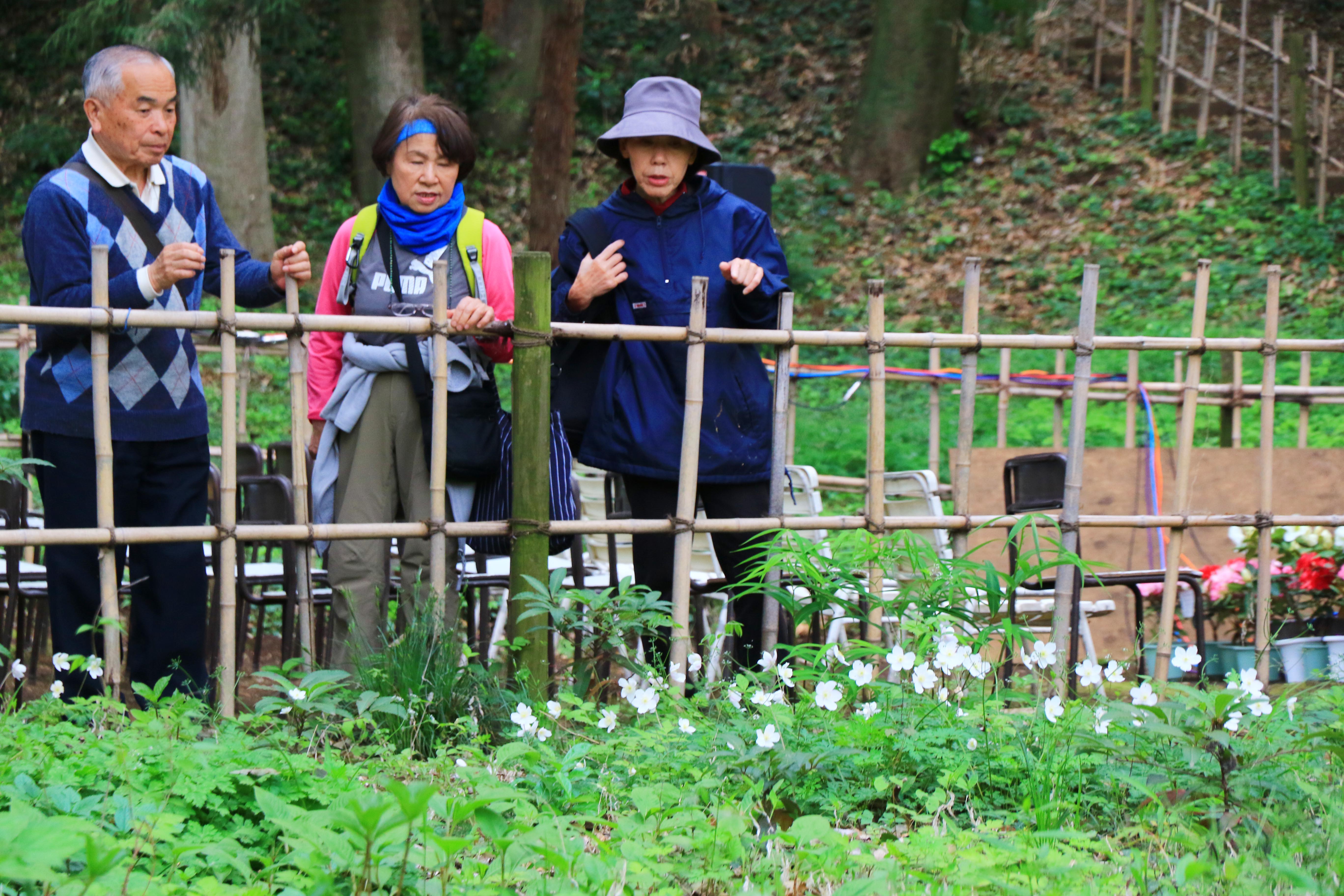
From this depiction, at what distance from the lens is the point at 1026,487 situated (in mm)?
3877

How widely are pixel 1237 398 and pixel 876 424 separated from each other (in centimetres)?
306

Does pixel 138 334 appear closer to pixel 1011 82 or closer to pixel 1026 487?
pixel 1026 487

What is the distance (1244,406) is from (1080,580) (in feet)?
9.04

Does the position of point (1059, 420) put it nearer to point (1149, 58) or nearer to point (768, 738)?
point (768, 738)

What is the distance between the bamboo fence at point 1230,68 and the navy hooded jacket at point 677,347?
8910 mm

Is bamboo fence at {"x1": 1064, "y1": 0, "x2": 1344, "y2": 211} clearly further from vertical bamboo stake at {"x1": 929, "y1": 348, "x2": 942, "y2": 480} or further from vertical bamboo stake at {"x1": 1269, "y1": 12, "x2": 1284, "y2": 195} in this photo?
vertical bamboo stake at {"x1": 929, "y1": 348, "x2": 942, "y2": 480}

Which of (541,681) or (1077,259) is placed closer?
(541,681)

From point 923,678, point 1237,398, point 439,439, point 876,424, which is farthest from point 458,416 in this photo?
point 1237,398

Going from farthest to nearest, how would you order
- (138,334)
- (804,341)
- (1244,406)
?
1. (1244,406)
2. (804,341)
3. (138,334)

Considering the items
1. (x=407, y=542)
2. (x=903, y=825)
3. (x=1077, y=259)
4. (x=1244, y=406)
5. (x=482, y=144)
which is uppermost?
(x=482, y=144)

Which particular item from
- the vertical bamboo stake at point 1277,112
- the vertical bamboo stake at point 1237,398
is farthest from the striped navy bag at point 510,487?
the vertical bamboo stake at point 1277,112

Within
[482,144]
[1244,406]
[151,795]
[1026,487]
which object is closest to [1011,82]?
[482,144]

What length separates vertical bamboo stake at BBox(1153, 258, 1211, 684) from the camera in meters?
3.47

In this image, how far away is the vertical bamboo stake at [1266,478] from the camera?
3.54m
